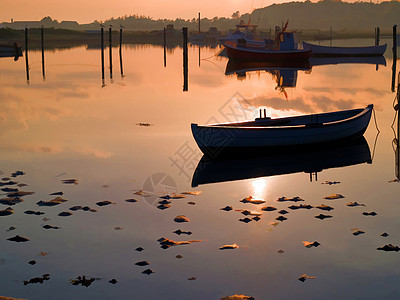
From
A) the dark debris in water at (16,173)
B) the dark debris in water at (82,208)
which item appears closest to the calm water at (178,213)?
the dark debris in water at (82,208)

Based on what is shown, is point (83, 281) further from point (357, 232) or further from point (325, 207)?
point (325, 207)

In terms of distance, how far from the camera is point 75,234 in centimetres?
1159

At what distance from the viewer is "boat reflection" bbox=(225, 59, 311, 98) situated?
45628 mm

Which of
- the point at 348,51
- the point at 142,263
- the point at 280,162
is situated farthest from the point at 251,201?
the point at 348,51

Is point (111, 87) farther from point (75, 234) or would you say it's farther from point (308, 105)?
point (75, 234)

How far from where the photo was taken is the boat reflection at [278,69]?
45.6 meters

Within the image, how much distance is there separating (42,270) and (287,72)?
46.1 m

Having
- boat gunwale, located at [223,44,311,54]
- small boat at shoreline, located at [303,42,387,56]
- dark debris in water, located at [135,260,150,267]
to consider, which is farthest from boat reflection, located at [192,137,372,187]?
small boat at shoreline, located at [303,42,387,56]

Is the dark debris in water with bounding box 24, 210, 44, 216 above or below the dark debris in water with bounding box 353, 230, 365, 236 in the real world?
above

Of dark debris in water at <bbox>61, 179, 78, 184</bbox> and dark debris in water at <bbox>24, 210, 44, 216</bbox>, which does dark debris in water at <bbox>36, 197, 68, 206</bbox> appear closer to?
dark debris in water at <bbox>24, 210, 44, 216</bbox>

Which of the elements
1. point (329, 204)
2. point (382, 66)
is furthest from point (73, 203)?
point (382, 66)

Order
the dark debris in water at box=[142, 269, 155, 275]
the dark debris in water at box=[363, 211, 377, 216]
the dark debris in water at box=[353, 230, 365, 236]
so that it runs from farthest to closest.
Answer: the dark debris in water at box=[363, 211, 377, 216]
the dark debris in water at box=[353, 230, 365, 236]
the dark debris in water at box=[142, 269, 155, 275]

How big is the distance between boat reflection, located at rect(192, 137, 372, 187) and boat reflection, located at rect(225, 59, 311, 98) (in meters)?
18.9

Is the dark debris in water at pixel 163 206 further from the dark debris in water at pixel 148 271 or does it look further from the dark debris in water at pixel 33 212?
the dark debris in water at pixel 148 271
